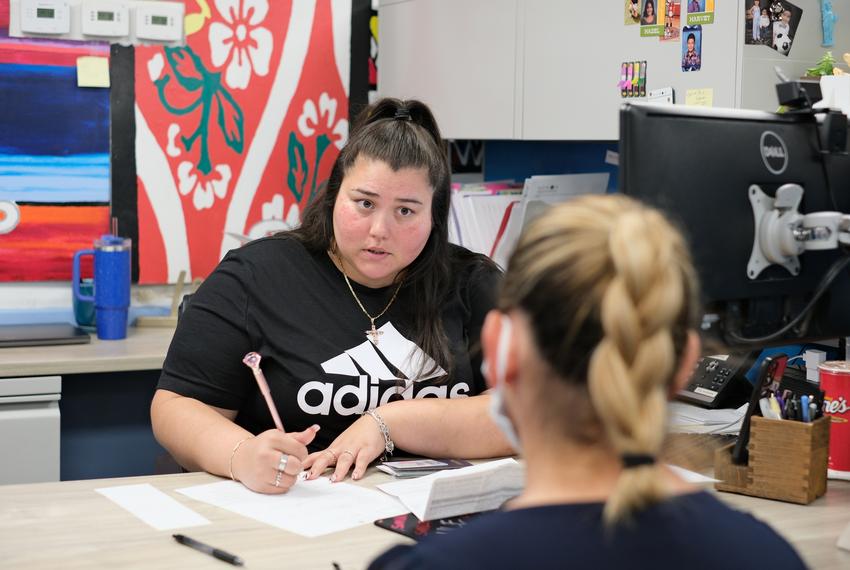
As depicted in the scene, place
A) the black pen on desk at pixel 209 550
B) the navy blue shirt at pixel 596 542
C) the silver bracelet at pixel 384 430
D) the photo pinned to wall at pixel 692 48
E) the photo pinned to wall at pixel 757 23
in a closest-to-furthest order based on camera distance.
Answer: the navy blue shirt at pixel 596 542, the black pen on desk at pixel 209 550, the silver bracelet at pixel 384 430, the photo pinned to wall at pixel 757 23, the photo pinned to wall at pixel 692 48

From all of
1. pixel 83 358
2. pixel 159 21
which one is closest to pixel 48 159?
pixel 159 21

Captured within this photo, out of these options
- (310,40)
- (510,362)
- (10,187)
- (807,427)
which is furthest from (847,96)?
(10,187)

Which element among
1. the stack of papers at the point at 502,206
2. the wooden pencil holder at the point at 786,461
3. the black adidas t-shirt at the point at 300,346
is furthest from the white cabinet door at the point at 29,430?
the wooden pencil holder at the point at 786,461

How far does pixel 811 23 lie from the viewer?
227 cm

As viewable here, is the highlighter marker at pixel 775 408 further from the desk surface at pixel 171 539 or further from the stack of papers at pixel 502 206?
the stack of papers at pixel 502 206

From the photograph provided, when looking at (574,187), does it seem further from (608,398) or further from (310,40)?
(608,398)

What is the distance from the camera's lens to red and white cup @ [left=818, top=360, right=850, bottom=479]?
5.59 feet

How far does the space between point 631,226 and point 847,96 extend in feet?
3.68

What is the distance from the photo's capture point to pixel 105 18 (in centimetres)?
317

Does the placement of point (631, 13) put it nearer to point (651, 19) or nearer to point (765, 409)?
point (651, 19)

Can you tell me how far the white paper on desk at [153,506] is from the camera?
1421mm

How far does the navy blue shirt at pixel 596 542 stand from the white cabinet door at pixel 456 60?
7.30ft

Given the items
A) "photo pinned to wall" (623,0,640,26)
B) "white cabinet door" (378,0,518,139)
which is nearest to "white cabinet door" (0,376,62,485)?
"white cabinet door" (378,0,518,139)

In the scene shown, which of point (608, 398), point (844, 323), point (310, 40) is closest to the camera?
point (608, 398)
